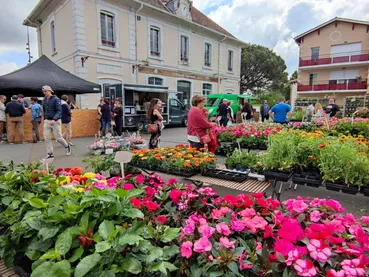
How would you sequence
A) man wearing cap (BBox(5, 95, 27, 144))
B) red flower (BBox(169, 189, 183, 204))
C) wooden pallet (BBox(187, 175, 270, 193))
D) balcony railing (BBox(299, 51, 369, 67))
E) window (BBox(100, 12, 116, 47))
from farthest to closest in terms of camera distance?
1. balcony railing (BBox(299, 51, 369, 67))
2. window (BBox(100, 12, 116, 47))
3. man wearing cap (BBox(5, 95, 27, 144))
4. wooden pallet (BBox(187, 175, 270, 193))
5. red flower (BBox(169, 189, 183, 204))

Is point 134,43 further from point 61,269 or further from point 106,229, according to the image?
point 61,269

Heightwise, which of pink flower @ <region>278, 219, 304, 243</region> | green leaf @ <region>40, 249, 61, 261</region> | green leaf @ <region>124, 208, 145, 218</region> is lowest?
green leaf @ <region>40, 249, 61, 261</region>

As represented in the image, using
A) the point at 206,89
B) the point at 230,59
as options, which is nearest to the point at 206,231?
the point at 206,89

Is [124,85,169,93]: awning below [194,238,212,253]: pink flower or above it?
above

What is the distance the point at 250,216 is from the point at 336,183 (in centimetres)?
201

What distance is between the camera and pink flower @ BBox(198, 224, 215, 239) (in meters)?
1.29

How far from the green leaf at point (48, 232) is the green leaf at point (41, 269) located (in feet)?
0.56

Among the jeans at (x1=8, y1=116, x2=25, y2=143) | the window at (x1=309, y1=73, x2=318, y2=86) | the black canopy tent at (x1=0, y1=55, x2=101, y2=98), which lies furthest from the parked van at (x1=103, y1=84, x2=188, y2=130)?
the window at (x1=309, y1=73, x2=318, y2=86)

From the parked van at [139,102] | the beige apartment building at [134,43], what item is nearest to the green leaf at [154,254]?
the parked van at [139,102]

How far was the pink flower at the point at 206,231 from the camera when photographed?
129 cm

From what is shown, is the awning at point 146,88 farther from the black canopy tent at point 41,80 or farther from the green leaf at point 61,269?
the green leaf at point 61,269

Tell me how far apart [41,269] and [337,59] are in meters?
35.8

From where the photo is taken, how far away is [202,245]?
120 cm

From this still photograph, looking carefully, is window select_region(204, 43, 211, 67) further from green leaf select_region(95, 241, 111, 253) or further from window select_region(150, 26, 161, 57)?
green leaf select_region(95, 241, 111, 253)
